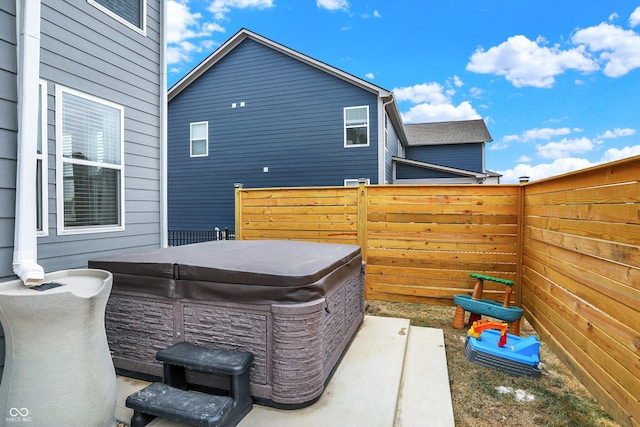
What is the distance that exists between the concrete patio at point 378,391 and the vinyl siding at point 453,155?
44.6 feet

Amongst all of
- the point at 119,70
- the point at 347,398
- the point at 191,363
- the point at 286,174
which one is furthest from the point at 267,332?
the point at 286,174

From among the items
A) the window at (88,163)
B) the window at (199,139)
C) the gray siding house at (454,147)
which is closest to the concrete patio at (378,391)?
the window at (88,163)

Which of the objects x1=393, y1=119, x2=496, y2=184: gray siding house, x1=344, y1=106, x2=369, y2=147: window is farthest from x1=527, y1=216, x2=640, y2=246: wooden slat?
x1=393, y1=119, x2=496, y2=184: gray siding house

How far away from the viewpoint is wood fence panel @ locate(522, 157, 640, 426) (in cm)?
198

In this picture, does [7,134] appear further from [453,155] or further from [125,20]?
[453,155]

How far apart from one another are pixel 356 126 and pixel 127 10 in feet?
20.7

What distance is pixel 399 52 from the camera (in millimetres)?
11719

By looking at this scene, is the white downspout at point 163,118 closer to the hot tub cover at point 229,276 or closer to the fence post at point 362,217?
the hot tub cover at point 229,276

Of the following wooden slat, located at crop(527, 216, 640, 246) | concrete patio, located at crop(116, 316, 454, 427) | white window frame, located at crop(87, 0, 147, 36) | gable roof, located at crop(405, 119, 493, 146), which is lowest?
concrete patio, located at crop(116, 316, 454, 427)

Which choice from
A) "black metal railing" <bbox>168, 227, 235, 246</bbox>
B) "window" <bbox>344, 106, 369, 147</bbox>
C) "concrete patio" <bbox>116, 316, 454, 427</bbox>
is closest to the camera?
"concrete patio" <bbox>116, 316, 454, 427</bbox>

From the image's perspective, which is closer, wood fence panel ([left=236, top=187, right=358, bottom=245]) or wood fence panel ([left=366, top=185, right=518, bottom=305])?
wood fence panel ([left=366, top=185, right=518, bottom=305])

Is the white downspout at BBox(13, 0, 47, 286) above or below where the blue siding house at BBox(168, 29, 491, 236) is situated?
below

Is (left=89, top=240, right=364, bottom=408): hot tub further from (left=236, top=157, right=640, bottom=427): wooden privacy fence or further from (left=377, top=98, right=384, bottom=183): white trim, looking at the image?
(left=377, top=98, right=384, bottom=183): white trim

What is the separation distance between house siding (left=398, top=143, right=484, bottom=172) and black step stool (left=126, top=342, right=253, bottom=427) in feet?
49.2
